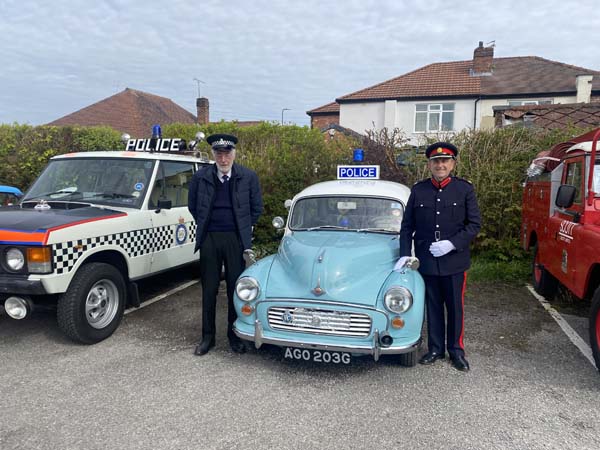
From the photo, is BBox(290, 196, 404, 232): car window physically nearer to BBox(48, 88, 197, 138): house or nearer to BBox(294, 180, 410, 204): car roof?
BBox(294, 180, 410, 204): car roof

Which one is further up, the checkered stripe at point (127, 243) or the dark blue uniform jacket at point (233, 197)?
the dark blue uniform jacket at point (233, 197)

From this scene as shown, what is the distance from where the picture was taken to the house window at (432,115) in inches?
950

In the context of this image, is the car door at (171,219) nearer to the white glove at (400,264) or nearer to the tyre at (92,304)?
the tyre at (92,304)

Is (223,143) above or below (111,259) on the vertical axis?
above

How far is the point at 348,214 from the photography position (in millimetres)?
5031

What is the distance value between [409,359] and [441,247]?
3.44 feet

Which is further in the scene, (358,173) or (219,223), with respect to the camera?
(358,173)

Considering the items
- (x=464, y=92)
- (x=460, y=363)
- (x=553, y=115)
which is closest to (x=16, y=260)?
(x=460, y=363)

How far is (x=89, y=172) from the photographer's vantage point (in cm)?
546

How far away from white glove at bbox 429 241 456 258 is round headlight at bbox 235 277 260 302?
1585 mm

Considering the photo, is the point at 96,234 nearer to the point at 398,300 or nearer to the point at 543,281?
the point at 398,300

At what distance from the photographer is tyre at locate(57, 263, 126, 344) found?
423cm

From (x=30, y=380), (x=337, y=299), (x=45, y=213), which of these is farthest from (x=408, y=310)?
(x=45, y=213)

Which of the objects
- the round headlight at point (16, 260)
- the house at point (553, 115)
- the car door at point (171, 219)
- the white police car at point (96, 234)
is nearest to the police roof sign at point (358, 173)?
the car door at point (171, 219)
